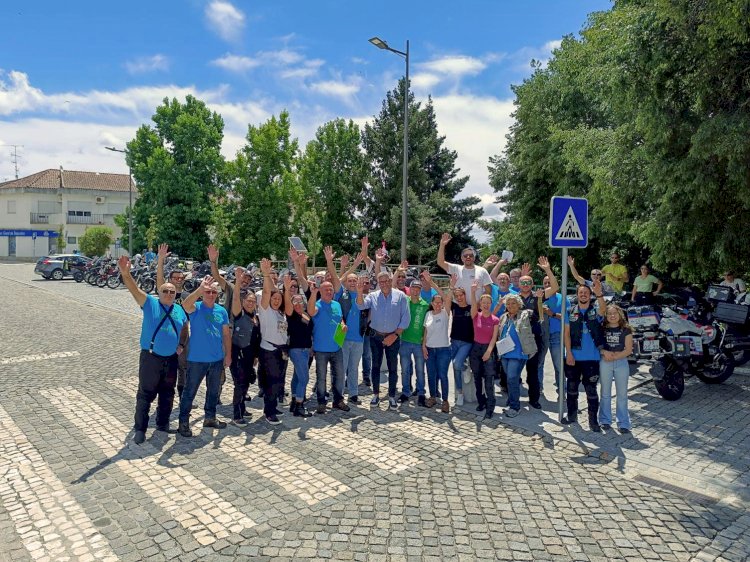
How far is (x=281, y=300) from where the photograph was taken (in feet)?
24.2

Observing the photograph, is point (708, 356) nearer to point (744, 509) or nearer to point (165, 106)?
point (744, 509)

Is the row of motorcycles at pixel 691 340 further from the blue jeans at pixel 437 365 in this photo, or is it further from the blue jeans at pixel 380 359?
the blue jeans at pixel 380 359

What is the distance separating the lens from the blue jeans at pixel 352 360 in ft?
A: 26.5

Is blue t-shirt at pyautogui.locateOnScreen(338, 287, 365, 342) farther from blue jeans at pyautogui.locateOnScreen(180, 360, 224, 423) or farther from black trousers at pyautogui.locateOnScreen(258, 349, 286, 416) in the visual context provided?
blue jeans at pyautogui.locateOnScreen(180, 360, 224, 423)

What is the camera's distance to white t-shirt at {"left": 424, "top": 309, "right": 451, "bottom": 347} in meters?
8.02

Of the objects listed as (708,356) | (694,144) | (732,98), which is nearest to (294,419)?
(708,356)

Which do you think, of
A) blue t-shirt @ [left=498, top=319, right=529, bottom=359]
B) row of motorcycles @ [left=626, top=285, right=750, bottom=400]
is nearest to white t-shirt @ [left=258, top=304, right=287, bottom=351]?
blue t-shirt @ [left=498, top=319, right=529, bottom=359]

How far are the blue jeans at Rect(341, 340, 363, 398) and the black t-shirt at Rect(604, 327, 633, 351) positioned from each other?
125 inches

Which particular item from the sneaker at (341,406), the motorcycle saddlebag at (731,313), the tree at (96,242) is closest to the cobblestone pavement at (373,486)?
the sneaker at (341,406)

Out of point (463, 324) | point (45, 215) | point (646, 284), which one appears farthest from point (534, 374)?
point (45, 215)

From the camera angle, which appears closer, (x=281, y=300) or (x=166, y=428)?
(x=166, y=428)

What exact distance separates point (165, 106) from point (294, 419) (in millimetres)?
37295

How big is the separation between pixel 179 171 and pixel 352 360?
34013 millimetres

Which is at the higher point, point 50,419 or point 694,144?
point 694,144
